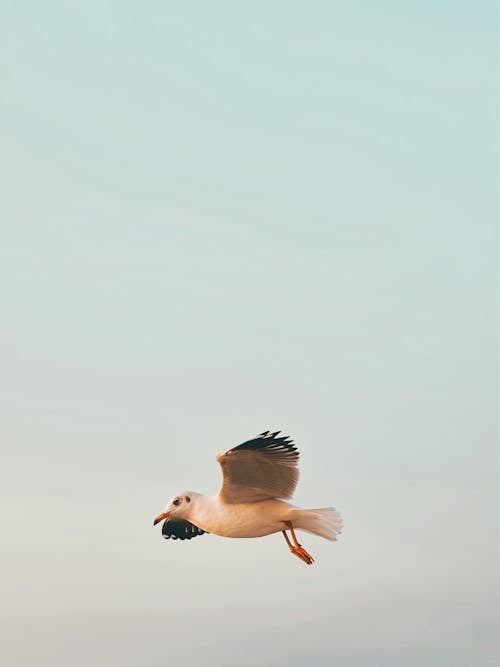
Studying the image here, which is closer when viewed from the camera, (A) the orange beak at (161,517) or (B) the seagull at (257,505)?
(B) the seagull at (257,505)

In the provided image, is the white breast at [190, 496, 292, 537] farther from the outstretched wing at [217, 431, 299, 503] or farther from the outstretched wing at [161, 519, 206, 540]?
the outstretched wing at [161, 519, 206, 540]

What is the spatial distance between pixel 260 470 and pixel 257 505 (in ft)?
3.55

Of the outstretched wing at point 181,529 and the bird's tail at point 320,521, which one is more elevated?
the outstretched wing at point 181,529

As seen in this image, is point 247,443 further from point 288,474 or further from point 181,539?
point 181,539

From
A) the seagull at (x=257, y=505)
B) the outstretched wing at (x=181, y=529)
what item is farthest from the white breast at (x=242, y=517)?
the outstretched wing at (x=181, y=529)

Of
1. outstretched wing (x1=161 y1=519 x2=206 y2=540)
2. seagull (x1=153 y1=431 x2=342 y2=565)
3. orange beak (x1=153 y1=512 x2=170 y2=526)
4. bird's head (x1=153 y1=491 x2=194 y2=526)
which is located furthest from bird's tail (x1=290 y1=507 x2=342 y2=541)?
outstretched wing (x1=161 y1=519 x2=206 y2=540)

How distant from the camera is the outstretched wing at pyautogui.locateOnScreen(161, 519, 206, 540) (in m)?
33.2

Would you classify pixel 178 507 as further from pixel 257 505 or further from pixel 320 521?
pixel 320 521

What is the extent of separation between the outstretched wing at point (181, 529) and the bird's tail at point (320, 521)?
2.89 metres

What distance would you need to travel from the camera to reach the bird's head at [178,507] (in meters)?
31.8

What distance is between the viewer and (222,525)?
1232 inches

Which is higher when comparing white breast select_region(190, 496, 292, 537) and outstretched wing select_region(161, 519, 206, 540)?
outstretched wing select_region(161, 519, 206, 540)

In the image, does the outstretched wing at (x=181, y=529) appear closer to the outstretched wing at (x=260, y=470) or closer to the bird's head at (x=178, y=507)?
the bird's head at (x=178, y=507)

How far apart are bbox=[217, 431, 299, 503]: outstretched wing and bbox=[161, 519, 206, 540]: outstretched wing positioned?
235cm
